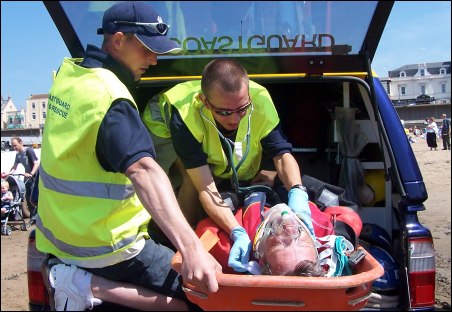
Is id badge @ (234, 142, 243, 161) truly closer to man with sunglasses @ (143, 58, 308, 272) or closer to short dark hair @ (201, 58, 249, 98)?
man with sunglasses @ (143, 58, 308, 272)

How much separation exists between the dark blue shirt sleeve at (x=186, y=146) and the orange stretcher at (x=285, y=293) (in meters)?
0.87

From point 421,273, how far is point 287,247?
2.60 feet

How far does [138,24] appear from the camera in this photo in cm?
195

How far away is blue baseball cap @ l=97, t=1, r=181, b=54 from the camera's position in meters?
1.95

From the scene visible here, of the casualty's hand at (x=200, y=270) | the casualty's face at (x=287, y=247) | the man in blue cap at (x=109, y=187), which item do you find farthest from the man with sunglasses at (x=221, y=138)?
the casualty's hand at (x=200, y=270)

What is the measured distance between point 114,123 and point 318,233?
1191mm

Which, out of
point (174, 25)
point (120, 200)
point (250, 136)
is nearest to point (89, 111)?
point (120, 200)

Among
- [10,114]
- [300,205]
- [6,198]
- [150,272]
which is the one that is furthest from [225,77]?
[10,114]

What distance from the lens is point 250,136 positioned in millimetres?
2836

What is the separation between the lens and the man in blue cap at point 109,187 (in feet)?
5.60

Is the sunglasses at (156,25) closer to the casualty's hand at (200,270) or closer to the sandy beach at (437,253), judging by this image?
the casualty's hand at (200,270)

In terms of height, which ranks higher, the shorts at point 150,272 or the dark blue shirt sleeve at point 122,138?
the dark blue shirt sleeve at point 122,138

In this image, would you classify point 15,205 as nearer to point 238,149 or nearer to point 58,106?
point 238,149

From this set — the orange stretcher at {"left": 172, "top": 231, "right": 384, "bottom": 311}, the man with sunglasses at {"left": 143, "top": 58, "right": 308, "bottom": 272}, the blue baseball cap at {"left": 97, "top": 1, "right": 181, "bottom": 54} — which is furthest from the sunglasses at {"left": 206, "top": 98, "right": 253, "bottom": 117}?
the orange stretcher at {"left": 172, "top": 231, "right": 384, "bottom": 311}
